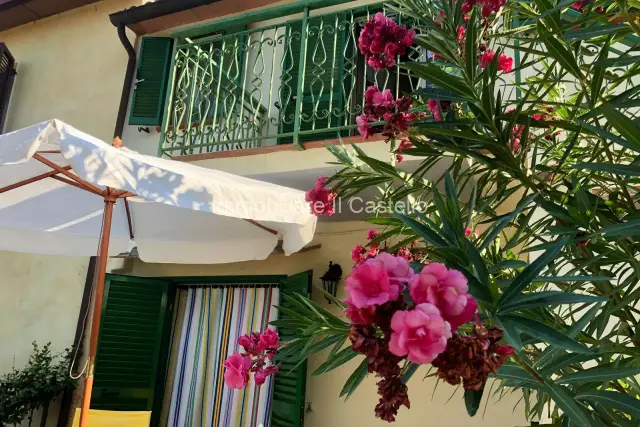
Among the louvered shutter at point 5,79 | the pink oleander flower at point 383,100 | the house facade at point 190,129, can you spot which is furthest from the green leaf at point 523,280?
the louvered shutter at point 5,79

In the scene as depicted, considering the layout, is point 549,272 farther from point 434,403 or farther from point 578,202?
point 434,403

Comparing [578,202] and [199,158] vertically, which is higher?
[199,158]

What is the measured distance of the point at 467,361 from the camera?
2.86ft

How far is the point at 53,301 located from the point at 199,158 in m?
2.54

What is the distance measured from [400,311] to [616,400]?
0.73 metres

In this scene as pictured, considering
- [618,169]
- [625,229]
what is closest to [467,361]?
[625,229]

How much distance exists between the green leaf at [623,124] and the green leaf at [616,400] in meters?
0.60

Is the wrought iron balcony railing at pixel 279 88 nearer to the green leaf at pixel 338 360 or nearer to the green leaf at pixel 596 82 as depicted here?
the green leaf at pixel 596 82

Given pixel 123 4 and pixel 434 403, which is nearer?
pixel 434 403

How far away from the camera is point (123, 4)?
6.72 meters

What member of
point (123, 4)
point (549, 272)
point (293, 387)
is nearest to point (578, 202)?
point (549, 272)

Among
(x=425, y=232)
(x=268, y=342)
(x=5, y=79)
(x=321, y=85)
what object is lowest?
(x=268, y=342)

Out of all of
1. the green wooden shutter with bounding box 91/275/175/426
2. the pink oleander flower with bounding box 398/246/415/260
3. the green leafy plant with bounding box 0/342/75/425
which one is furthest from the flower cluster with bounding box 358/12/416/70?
the green leafy plant with bounding box 0/342/75/425

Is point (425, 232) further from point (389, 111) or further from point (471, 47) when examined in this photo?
point (389, 111)
